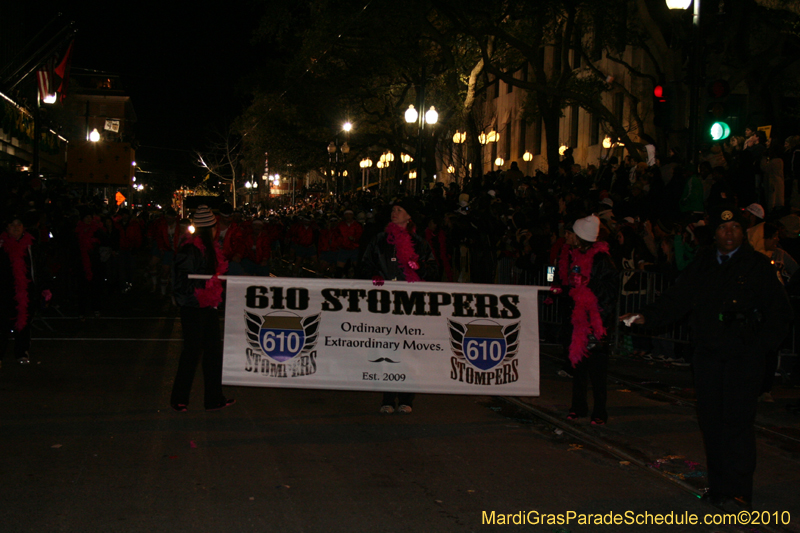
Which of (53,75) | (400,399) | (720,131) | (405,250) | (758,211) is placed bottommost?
(400,399)

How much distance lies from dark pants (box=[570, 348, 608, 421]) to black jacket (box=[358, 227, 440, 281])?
1546 mm

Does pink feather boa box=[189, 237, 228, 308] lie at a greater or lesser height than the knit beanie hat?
lesser

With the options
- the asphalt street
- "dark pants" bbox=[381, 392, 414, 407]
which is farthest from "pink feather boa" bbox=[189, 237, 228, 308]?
"dark pants" bbox=[381, 392, 414, 407]

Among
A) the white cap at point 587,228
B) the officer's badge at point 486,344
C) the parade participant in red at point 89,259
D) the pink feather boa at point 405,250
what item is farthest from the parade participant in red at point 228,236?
the white cap at point 587,228

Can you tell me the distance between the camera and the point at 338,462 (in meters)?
6.25

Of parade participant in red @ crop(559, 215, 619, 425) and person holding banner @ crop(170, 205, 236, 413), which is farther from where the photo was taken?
person holding banner @ crop(170, 205, 236, 413)

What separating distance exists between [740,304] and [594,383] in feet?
8.13

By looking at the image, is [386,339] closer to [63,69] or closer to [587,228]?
[587,228]

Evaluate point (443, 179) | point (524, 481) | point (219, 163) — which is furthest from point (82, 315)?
point (219, 163)

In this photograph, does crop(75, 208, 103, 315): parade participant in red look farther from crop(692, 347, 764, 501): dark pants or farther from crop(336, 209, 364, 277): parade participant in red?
crop(692, 347, 764, 501): dark pants

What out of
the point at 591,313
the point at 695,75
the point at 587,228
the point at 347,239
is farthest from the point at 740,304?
the point at 347,239

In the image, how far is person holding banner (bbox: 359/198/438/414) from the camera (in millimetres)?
7941

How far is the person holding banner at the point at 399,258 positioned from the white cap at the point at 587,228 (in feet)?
4.56

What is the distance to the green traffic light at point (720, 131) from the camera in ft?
37.4
